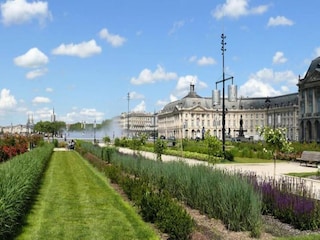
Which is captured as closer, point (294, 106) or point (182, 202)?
point (182, 202)

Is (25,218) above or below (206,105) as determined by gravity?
below

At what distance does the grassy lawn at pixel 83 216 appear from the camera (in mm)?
9336

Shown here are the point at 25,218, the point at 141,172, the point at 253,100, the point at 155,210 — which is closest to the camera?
the point at 155,210

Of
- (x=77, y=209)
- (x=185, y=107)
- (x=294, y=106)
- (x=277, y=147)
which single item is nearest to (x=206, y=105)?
(x=185, y=107)

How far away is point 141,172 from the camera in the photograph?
1789cm

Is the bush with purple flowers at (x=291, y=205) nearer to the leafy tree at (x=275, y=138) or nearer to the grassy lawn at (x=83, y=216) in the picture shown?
the grassy lawn at (x=83, y=216)

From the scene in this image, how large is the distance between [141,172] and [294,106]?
131437 millimetres

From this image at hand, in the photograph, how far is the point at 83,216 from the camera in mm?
11305

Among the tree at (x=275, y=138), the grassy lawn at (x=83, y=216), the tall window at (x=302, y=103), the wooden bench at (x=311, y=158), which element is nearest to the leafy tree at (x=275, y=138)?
the tree at (x=275, y=138)

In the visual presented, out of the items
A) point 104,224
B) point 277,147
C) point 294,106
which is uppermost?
point 294,106

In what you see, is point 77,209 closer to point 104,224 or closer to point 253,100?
point 104,224

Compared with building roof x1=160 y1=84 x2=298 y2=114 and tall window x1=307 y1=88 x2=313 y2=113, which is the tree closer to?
tall window x1=307 y1=88 x2=313 y2=113

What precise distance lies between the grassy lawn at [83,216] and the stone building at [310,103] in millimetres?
82396

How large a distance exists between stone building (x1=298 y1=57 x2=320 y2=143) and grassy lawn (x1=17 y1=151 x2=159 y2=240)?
270ft
